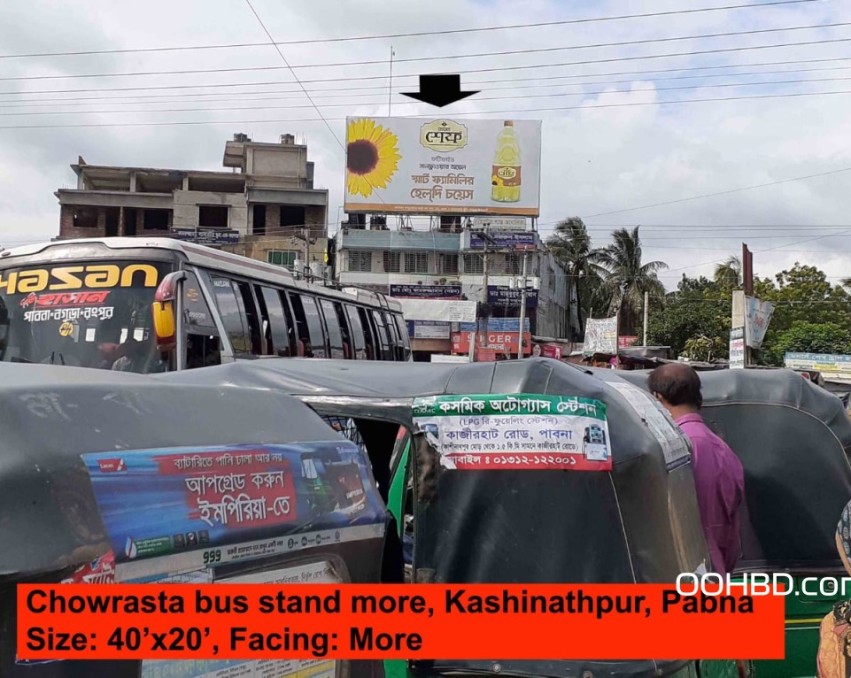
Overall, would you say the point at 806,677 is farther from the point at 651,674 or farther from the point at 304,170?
the point at 304,170

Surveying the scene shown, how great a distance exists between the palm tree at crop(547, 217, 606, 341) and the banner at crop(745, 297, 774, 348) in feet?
112

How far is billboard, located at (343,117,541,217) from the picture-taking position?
45.7m

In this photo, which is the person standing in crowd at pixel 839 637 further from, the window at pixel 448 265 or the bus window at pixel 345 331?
the window at pixel 448 265

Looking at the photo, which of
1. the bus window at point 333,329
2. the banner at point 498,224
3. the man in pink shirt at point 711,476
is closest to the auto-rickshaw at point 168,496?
the man in pink shirt at point 711,476

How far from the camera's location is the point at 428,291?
46.5 m

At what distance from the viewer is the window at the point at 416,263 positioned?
47.6 m

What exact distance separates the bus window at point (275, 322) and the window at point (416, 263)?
35.3 meters

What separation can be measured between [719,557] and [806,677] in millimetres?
1302

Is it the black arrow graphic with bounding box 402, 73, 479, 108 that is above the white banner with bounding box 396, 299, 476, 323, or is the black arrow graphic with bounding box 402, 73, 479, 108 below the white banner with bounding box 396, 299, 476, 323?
above

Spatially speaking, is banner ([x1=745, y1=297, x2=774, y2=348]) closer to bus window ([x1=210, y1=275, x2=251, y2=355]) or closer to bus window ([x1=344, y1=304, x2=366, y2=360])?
bus window ([x1=344, y1=304, x2=366, y2=360])

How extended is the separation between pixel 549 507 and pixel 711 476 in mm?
1133

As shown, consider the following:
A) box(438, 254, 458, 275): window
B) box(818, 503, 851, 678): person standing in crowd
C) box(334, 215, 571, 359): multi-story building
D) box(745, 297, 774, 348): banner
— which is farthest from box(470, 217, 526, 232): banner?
box(818, 503, 851, 678): person standing in crowd

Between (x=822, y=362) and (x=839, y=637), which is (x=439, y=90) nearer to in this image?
(x=839, y=637)

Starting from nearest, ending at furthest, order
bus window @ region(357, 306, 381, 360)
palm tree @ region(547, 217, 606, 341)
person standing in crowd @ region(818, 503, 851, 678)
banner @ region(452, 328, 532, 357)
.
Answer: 1. person standing in crowd @ region(818, 503, 851, 678)
2. bus window @ region(357, 306, 381, 360)
3. banner @ region(452, 328, 532, 357)
4. palm tree @ region(547, 217, 606, 341)
